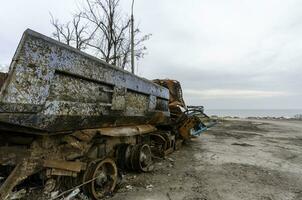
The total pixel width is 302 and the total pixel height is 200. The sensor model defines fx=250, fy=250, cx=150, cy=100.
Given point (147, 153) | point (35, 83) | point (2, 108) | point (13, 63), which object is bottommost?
point (147, 153)

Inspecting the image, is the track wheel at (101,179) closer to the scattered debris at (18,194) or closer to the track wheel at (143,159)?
the scattered debris at (18,194)

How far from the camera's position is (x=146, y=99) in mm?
5461

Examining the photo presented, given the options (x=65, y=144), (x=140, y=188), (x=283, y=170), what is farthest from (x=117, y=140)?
(x=283, y=170)

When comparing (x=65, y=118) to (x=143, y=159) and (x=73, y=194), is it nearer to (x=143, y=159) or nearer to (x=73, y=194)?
(x=73, y=194)

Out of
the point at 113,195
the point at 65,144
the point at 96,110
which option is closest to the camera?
the point at 65,144

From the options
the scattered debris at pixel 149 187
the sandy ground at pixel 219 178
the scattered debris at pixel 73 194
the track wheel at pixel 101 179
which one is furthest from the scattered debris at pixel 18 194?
the scattered debris at pixel 149 187

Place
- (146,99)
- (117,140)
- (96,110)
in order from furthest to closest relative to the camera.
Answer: (146,99)
(117,140)
(96,110)

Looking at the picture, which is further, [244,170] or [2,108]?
[244,170]

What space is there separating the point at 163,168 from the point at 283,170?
2.73m

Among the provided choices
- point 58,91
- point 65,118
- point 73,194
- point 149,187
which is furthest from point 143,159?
point 58,91

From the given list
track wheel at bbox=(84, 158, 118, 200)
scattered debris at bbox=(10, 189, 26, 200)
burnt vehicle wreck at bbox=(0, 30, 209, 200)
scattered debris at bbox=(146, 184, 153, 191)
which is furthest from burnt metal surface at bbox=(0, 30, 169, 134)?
scattered debris at bbox=(146, 184, 153, 191)

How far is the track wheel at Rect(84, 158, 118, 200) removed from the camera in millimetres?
3607

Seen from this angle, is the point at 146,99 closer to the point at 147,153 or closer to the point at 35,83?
the point at 147,153

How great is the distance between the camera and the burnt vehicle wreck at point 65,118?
2.61 metres
